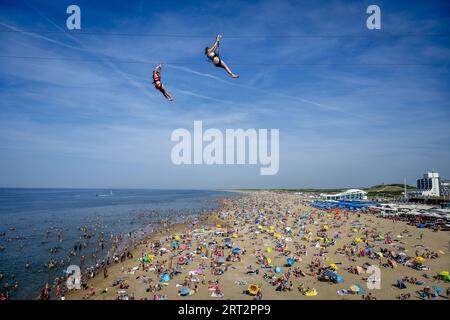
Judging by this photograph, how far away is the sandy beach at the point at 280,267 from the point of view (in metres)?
15.8

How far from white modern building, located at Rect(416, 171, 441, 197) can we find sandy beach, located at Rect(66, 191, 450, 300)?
55.2 metres

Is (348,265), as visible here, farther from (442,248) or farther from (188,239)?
(188,239)

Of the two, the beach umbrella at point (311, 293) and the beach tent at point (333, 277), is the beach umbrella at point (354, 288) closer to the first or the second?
the beach tent at point (333, 277)

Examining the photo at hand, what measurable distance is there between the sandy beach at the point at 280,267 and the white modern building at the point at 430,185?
55156 mm

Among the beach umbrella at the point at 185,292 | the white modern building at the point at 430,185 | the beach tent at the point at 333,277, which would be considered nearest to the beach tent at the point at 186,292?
the beach umbrella at the point at 185,292

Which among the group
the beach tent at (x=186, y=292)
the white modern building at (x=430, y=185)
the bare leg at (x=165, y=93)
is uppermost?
the bare leg at (x=165, y=93)

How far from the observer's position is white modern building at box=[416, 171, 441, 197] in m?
75.1

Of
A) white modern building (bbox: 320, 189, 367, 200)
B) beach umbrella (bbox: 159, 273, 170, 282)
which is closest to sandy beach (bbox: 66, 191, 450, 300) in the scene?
beach umbrella (bbox: 159, 273, 170, 282)

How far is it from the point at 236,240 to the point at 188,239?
5173 millimetres

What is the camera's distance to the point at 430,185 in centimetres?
9056

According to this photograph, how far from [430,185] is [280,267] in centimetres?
9485

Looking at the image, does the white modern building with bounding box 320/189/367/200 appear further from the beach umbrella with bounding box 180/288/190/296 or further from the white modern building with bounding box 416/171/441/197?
the beach umbrella with bounding box 180/288/190/296
